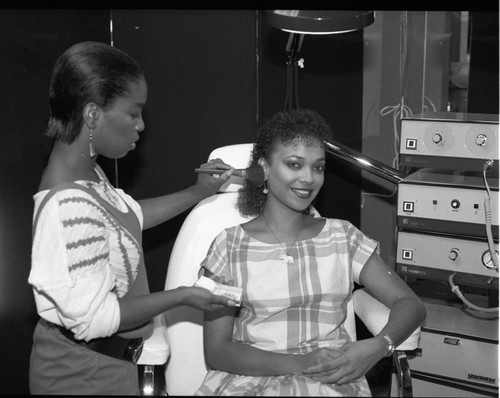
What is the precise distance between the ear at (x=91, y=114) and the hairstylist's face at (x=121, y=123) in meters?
0.02

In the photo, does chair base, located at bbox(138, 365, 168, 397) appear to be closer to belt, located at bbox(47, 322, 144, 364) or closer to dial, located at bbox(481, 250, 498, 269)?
belt, located at bbox(47, 322, 144, 364)

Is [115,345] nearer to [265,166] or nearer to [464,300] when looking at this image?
[265,166]

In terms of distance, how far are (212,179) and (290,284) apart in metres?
0.35

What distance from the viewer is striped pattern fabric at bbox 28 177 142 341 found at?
1.74 meters

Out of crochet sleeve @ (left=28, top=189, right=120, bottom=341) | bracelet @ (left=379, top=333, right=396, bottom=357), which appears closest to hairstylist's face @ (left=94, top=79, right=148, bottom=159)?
crochet sleeve @ (left=28, top=189, right=120, bottom=341)

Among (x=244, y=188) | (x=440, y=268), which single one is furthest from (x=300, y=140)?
(x=440, y=268)

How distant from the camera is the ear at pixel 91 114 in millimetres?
1777

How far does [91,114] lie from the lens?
1.79 meters

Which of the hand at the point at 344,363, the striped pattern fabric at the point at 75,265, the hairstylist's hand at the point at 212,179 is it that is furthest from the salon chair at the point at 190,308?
the striped pattern fabric at the point at 75,265

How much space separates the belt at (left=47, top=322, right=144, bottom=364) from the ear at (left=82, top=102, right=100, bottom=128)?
465mm

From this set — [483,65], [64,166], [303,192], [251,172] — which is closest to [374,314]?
[303,192]

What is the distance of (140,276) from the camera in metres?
2.00

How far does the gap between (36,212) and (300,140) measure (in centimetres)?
72

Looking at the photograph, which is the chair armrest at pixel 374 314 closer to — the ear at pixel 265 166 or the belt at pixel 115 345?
the ear at pixel 265 166
